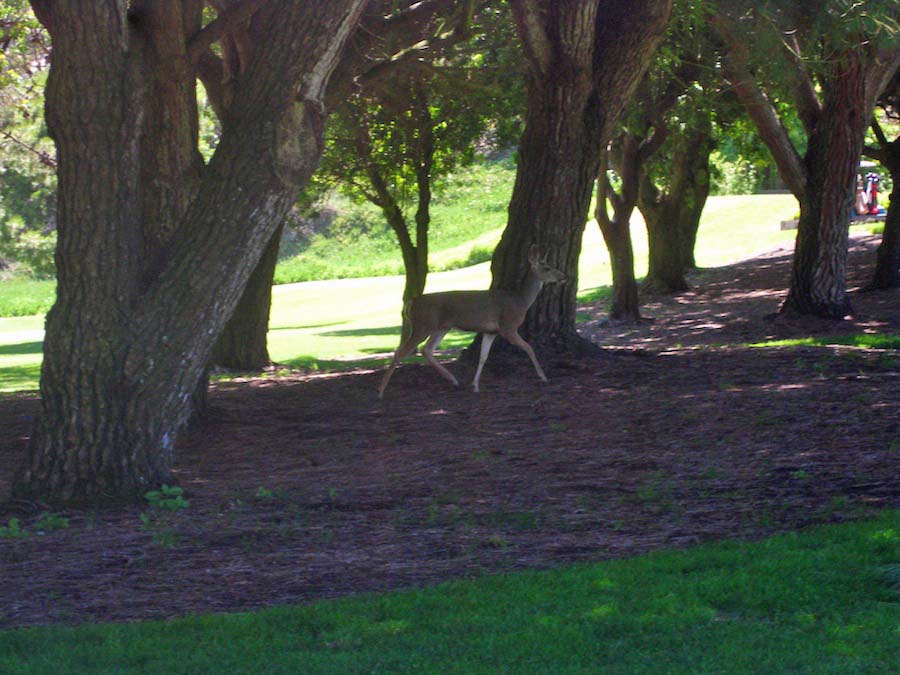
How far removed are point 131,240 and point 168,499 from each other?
188cm

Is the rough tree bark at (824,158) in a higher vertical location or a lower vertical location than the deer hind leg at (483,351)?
higher

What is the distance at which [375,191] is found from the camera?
2466cm

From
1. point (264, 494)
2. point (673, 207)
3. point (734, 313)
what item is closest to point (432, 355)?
point (264, 494)

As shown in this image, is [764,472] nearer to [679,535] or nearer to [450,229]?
[679,535]

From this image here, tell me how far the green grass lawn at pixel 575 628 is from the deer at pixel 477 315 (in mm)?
7181

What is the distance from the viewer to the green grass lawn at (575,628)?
17.2ft

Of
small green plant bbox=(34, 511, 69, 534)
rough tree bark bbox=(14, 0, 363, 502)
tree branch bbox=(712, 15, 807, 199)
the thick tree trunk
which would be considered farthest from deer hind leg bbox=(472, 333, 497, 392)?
the thick tree trunk

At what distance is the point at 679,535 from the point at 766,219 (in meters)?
42.9

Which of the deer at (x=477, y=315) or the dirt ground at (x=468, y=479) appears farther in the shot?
the deer at (x=477, y=315)

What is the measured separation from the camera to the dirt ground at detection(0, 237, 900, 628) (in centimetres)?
704

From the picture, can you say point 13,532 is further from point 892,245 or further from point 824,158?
point 892,245

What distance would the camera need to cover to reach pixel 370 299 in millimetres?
46281

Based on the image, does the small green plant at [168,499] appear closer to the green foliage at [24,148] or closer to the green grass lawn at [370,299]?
the green foliage at [24,148]

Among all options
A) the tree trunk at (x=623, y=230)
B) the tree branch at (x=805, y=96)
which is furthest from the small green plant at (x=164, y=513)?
the tree trunk at (x=623, y=230)
